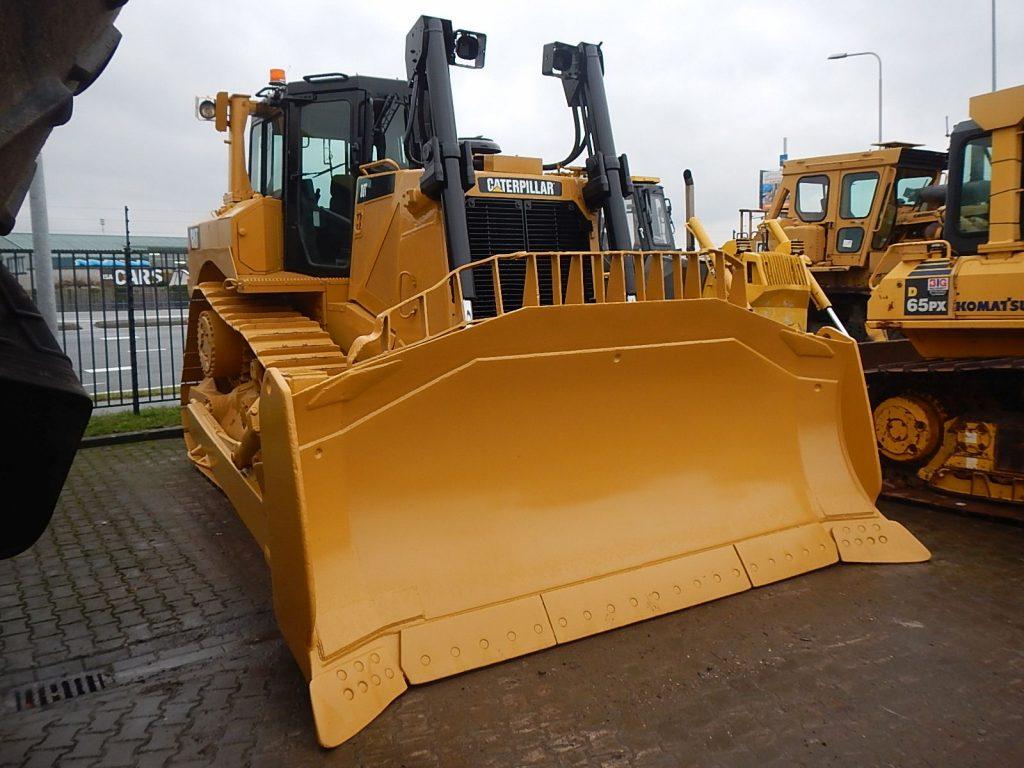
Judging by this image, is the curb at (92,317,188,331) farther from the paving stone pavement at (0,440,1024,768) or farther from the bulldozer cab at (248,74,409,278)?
the paving stone pavement at (0,440,1024,768)

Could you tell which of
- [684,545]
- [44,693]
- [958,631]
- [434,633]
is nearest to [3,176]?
[434,633]

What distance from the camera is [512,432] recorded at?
12.1 ft

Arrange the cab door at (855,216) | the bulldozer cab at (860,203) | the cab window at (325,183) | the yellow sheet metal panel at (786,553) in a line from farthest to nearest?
the cab door at (855,216) → the bulldozer cab at (860,203) → the cab window at (325,183) → the yellow sheet metal panel at (786,553)

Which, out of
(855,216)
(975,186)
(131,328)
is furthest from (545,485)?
(855,216)

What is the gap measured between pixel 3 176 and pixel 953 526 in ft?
18.8

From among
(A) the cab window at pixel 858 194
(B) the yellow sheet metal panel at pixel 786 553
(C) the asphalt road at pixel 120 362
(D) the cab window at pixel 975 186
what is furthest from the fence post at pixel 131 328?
(A) the cab window at pixel 858 194

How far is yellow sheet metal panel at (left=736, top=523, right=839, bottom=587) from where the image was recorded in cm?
411

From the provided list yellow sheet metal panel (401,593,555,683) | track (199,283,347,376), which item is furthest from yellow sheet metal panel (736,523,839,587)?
track (199,283,347,376)

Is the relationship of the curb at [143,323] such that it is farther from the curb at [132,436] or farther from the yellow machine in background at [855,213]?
the yellow machine in background at [855,213]

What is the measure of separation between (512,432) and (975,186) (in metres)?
4.64

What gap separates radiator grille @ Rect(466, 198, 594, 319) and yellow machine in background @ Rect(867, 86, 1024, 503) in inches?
104

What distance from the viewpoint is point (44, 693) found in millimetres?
3395

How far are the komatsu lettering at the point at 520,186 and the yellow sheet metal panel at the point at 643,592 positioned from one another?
8.69ft

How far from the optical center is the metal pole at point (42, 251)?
342 inches
